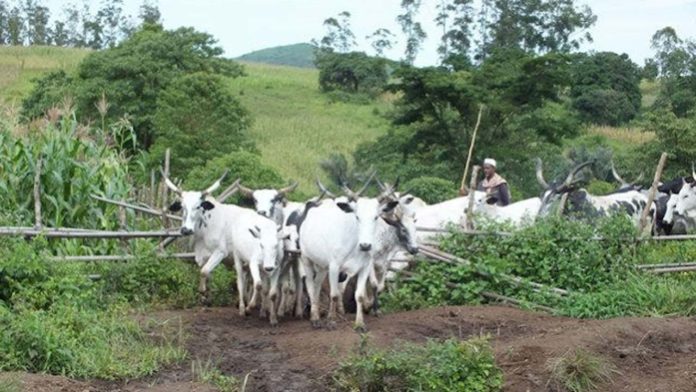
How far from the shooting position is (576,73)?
121ft

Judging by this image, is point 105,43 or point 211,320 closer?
point 211,320

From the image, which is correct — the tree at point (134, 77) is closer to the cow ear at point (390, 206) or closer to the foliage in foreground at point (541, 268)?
the foliage in foreground at point (541, 268)

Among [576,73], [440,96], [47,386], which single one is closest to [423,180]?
[440,96]

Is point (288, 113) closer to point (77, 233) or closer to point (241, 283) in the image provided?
point (77, 233)

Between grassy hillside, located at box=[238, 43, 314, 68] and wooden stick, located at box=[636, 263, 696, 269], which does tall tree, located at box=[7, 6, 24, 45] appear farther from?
grassy hillside, located at box=[238, 43, 314, 68]

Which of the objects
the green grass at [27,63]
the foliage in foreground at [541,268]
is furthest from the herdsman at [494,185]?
the green grass at [27,63]

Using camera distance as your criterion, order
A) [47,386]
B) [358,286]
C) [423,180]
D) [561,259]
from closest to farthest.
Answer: [47,386] < [358,286] < [561,259] < [423,180]

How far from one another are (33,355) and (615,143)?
91.9ft

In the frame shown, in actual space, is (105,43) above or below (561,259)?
above

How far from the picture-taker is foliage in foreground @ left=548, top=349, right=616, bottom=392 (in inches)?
321

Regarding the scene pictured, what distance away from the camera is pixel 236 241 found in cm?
1053

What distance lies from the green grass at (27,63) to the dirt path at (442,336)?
22907mm

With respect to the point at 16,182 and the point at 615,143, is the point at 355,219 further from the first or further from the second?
the point at 615,143

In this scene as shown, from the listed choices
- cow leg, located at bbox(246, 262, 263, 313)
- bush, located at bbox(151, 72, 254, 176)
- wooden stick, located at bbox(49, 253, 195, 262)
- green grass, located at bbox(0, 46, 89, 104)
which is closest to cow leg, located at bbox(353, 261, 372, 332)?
cow leg, located at bbox(246, 262, 263, 313)
